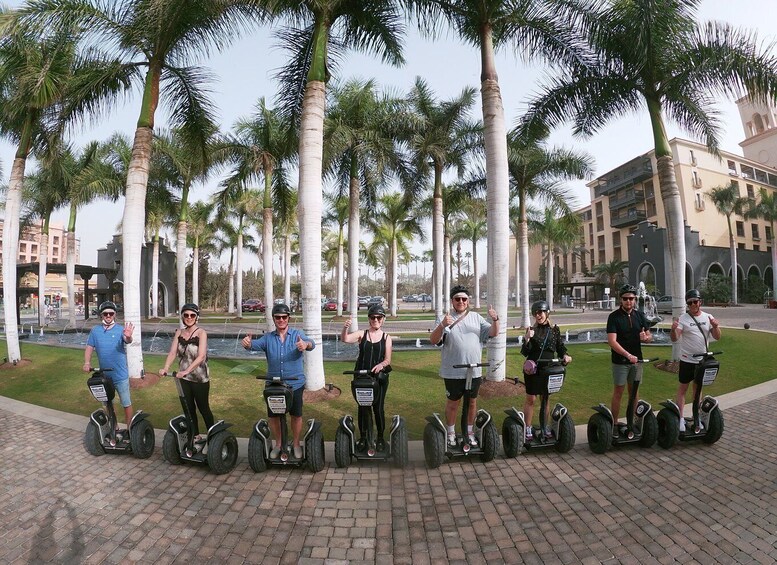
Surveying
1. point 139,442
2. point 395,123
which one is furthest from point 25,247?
point 139,442

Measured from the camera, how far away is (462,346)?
14.3ft

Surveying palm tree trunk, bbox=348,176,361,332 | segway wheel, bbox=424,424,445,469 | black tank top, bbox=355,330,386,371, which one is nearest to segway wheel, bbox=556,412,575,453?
segway wheel, bbox=424,424,445,469

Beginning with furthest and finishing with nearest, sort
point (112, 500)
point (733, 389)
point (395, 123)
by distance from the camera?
point (395, 123)
point (733, 389)
point (112, 500)

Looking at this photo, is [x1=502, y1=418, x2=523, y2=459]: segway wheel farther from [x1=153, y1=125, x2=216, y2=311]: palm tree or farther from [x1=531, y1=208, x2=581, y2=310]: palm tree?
[x1=531, y1=208, x2=581, y2=310]: palm tree

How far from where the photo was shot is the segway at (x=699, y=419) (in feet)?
15.2

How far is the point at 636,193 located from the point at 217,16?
60.5 meters

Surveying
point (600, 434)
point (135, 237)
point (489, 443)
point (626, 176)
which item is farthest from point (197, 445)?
point (626, 176)

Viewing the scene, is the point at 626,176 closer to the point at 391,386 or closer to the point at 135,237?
the point at 391,386

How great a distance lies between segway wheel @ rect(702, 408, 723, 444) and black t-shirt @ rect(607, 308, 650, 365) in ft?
3.53

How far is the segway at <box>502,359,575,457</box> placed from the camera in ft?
14.5

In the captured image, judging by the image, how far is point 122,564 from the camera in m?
2.81

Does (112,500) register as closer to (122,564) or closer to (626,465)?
(122,564)

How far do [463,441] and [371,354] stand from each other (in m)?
1.42

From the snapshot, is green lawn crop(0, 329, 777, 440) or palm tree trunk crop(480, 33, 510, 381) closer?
green lawn crop(0, 329, 777, 440)
